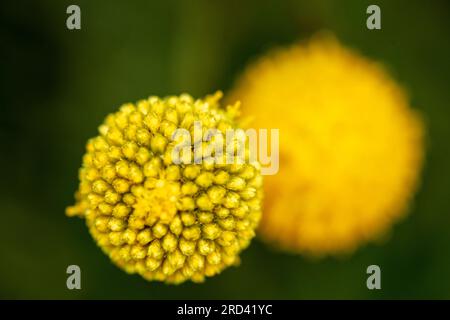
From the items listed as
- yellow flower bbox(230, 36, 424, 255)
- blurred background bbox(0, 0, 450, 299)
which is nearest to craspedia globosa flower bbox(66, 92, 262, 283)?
yellow flower bbox(230, 36, 424, 255)

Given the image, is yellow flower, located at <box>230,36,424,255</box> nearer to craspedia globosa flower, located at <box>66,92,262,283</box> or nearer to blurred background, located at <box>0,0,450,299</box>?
blurred background, located at <box>0,0,450,299</box>

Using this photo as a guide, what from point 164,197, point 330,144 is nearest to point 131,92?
point 330,144

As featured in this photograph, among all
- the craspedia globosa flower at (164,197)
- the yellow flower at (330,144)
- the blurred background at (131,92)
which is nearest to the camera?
the craspedia globosa flower at (164,197)

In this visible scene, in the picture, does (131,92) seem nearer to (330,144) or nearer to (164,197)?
(330,144)

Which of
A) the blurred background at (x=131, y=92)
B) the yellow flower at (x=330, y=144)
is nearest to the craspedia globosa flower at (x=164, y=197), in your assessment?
the yellow flower at (x=330, y=144)

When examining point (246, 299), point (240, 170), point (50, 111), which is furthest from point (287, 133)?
point (50, 111)

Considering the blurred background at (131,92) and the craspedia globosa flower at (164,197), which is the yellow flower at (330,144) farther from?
the craspedia globosa flower at (164,197)
